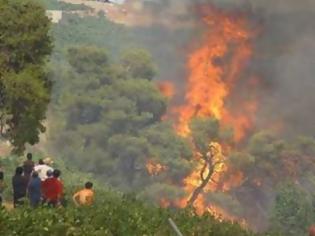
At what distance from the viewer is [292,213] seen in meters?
50.3

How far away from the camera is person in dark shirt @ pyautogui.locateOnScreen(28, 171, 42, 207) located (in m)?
15.0

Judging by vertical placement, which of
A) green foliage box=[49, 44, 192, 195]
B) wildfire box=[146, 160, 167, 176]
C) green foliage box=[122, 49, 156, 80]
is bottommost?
wildfire box=[146, 160, 167, 176]

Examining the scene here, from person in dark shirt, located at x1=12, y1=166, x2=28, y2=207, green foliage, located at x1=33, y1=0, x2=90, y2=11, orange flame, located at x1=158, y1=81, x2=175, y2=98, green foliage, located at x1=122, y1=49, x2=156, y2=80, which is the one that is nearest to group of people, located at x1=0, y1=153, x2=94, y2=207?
person in dark shirt, located at x1=12, y1=166, x2=28, y2=207

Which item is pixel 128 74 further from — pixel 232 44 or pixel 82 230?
pixel 82 230

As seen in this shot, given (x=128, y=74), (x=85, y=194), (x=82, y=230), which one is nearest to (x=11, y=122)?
(x=85, y=194)

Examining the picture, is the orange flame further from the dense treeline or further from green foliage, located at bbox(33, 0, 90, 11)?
green foliage, located at bbox(33, 0, 90, 11)

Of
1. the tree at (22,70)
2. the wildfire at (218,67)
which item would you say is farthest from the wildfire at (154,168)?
the tree at (22,70)

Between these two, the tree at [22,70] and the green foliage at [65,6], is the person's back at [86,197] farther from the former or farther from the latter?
the green foliage at [65,6]

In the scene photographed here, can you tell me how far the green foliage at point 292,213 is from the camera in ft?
162

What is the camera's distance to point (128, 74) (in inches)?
2480

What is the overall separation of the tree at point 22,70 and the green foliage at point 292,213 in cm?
2897

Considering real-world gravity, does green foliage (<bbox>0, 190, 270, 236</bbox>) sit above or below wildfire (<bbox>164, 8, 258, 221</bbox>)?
above

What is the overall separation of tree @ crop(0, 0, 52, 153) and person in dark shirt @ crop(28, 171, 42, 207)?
759cm

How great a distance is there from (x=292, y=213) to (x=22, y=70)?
3185cm
